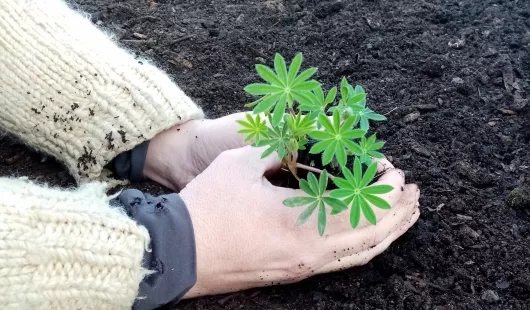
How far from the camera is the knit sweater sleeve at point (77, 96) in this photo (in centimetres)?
159

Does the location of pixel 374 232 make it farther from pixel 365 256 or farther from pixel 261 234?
pixel 261 234

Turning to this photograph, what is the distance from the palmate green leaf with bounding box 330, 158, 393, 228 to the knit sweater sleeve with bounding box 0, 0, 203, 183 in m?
0.60

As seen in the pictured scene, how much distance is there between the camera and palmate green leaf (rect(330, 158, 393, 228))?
118 cm

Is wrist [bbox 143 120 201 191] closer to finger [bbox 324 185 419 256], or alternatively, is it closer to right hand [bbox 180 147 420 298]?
right hand [bbox 180 147 420 298]

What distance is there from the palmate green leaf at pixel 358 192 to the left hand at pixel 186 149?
46 cm

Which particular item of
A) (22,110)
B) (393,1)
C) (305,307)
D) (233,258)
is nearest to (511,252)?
(305,307)

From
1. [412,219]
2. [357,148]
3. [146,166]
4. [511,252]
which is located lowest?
[511,252]

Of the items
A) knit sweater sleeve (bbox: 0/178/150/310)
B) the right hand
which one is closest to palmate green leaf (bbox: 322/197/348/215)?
the right hand

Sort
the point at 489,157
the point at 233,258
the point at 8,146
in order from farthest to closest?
the point at 8,146, the point at 489,157, the point at 233,258

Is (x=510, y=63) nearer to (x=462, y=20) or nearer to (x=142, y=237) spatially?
(x=462, y=20)

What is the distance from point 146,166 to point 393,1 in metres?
1.07

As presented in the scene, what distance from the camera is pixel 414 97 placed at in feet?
5.86

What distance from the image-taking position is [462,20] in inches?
81.1

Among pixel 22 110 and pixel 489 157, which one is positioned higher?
pixel 22 110
